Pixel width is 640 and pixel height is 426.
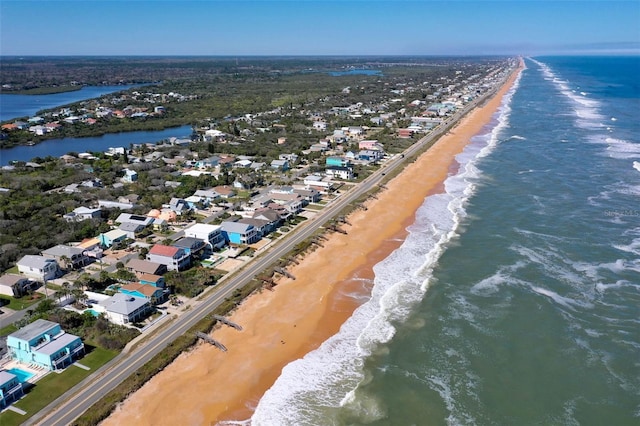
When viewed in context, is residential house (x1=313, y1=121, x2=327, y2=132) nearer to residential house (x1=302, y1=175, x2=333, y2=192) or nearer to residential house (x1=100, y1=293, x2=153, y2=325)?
residential house (x1=302, y1=175, x2=333, y2=192)

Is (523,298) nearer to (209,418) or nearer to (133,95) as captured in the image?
(209,418)

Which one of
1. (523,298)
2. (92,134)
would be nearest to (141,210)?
(523,298)

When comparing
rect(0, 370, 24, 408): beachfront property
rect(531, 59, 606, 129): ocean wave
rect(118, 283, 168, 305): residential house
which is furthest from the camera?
rect(531, 59, 606, 129): ocean wave

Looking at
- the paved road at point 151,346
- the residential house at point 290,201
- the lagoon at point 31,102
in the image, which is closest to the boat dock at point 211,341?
the paved road at point 151,346

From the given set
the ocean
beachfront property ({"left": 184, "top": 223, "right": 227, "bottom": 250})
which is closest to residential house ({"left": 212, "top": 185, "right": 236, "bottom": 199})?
beachfront property ({"left": 184, "top": 223, "right": 227, "bottom": 250})

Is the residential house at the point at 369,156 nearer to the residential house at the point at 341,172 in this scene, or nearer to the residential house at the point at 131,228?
the residential house at the point at 341,172
